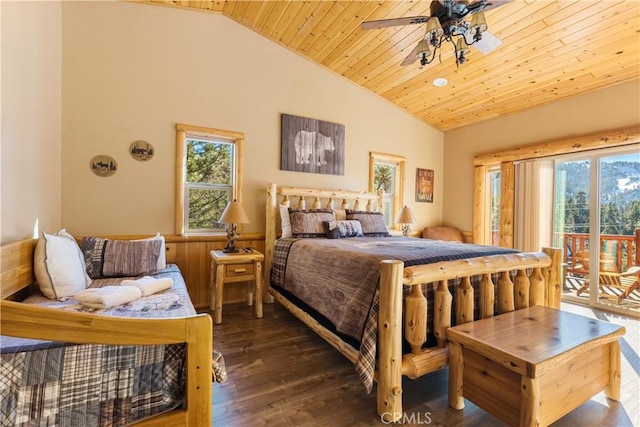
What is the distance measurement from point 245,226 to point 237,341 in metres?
1.40

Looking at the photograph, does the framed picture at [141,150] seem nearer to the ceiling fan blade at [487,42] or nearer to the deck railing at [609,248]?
the ceiling fan blade at [487,42]

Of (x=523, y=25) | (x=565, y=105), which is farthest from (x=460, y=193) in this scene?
(x=523, y=25)

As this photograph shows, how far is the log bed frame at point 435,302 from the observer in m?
1.45

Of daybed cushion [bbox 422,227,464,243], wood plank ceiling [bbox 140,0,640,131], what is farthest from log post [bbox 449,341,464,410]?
daybed cushion [bbox 422,227,464,243]

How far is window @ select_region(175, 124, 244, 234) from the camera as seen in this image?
3094mm

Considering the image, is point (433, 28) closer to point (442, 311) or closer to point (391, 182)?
point (442, 311)

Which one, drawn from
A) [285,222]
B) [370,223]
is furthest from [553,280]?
[285,222]

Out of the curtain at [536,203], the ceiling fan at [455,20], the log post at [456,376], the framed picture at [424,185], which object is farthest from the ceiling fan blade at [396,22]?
the framed picture at [424,185]

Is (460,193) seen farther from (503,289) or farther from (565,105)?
(503,289)

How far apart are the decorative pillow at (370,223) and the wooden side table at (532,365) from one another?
1.83 meters

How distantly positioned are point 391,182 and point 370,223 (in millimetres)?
1384

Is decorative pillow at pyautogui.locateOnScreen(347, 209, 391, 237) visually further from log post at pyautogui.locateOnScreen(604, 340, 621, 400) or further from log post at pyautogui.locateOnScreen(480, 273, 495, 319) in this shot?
log post at pyautogui.locateOnScreen(604, 340, 621, 400)

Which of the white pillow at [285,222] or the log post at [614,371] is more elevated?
the white pillow at [285,222]

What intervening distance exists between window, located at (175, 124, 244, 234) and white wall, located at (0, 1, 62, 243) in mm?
1002
